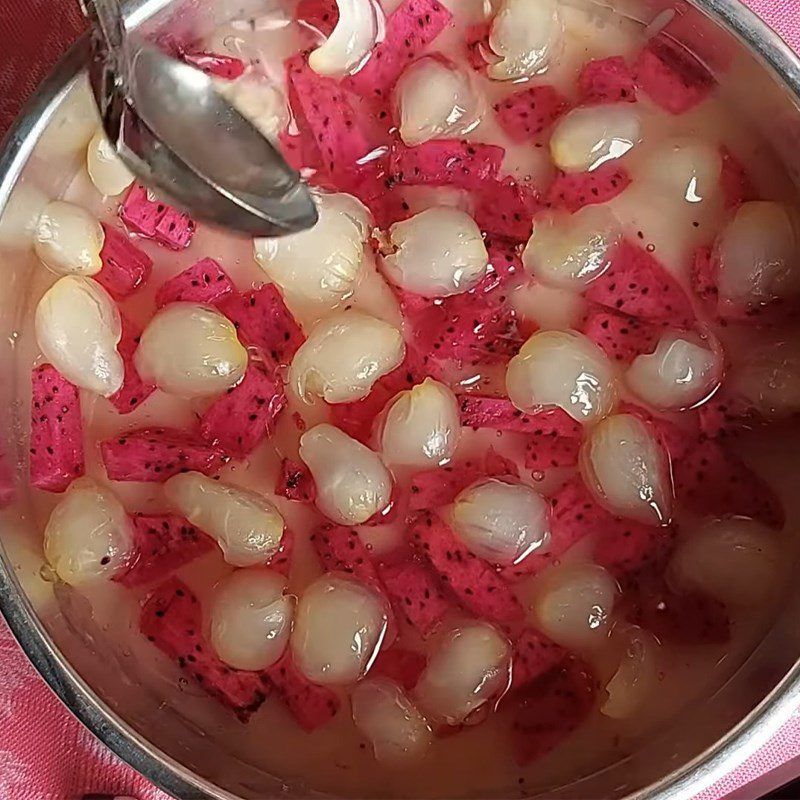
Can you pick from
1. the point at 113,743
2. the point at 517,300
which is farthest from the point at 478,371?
the point at 113,743

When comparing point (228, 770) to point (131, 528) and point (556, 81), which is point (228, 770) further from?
point (556, 81)

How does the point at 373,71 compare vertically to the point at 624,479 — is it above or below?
above

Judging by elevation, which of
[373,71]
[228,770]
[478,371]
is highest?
[373,71]

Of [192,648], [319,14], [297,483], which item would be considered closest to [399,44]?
[319,14]

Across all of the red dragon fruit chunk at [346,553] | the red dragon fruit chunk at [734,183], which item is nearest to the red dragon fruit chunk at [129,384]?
the red dragon fruit chunk at [346,553]

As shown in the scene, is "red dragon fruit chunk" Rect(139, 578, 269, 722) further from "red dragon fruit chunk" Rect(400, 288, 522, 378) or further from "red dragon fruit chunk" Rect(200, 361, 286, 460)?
"red dragon fruit chunk" Rect(400, 288, 522, 378)
